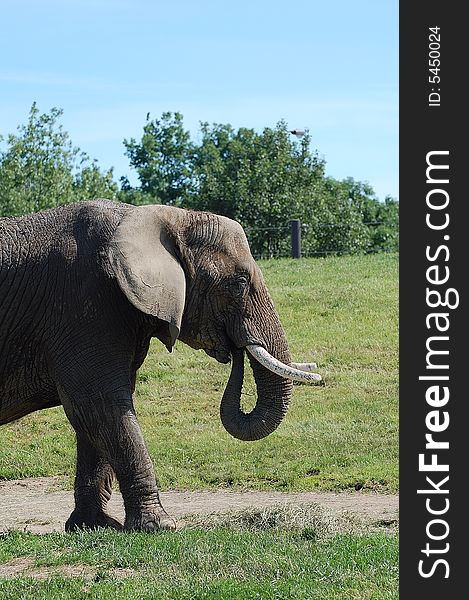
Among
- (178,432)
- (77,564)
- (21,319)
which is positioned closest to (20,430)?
(178,432)

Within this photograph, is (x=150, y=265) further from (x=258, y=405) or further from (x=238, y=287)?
(x=258, y=405)

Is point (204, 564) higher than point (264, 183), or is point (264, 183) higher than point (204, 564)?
point (264, 183)

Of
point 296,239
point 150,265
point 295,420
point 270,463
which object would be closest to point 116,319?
point 150,265

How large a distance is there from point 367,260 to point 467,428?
1990cm

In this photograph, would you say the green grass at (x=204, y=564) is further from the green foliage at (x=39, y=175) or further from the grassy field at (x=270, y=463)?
the green foliage at (x=39, y=175)

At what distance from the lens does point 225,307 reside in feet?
34.1

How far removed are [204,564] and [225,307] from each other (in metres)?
2.89

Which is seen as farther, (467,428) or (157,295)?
(157,295)

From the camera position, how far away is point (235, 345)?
10484 mm

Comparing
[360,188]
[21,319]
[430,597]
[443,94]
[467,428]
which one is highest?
[360,188]

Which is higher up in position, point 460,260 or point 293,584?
point 460,260

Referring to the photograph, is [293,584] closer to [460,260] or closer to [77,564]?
[77,564]

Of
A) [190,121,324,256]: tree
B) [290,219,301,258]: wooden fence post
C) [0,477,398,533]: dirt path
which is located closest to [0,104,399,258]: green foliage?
[190,121,324,256]: tree

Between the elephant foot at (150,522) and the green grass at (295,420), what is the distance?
11.3ft
